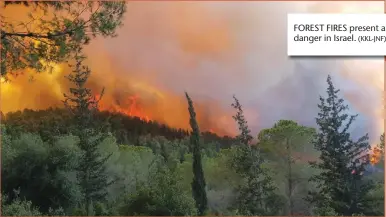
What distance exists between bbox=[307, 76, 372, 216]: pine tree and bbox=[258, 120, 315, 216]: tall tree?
0.82 ft

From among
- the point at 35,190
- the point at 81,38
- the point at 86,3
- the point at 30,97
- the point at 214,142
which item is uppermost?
the point at 86,3

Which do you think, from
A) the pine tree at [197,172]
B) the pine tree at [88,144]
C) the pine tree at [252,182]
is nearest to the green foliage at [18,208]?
the pine tree at [88,144]

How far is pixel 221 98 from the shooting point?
31.1ft

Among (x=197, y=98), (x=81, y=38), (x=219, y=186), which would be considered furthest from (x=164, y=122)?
(x=81, y=38)

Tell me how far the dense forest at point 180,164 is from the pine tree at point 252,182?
2cm

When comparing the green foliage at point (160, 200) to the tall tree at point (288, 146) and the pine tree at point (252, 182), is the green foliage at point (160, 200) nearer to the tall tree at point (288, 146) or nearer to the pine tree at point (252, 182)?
the pine tree at point (252, 182)

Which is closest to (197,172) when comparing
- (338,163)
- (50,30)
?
(338,163)

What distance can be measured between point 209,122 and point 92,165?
6.84 feet

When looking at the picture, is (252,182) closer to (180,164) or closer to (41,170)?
(180,164)

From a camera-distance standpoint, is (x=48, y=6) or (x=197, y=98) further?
(x=197, y=98)

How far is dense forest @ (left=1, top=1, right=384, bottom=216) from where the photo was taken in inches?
376

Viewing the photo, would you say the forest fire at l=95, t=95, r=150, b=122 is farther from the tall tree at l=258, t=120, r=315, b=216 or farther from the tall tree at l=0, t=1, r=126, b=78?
the tall tree at l=258, t=120, r=315, b=216

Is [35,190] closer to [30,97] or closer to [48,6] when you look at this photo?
[30,97]

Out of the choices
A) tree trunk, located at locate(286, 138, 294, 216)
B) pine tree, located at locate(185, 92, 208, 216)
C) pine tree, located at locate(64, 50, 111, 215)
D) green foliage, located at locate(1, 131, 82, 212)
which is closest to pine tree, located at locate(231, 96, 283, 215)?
tree trunk, located at locate(286, 138, 294, 216)
